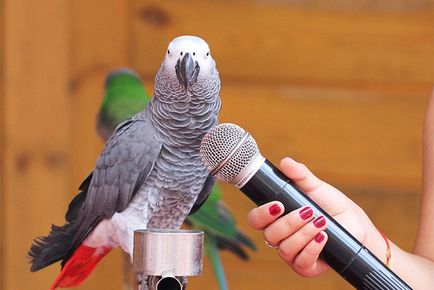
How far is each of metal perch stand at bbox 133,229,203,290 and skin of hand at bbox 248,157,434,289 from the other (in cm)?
11

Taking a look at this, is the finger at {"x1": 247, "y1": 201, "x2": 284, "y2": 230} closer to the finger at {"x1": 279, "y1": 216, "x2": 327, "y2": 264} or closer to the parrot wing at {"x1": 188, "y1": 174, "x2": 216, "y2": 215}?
the finger at {"x1": 279, "y1": 216, "x2": 327, "y2": 264}

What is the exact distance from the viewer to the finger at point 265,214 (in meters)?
0.66

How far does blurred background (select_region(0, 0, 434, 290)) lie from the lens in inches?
64.9

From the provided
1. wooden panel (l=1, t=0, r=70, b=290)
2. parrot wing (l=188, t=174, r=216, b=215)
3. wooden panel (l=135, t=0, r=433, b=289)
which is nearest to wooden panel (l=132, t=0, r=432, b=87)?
wooden panel (l=135, t=0, r=433, b=289)

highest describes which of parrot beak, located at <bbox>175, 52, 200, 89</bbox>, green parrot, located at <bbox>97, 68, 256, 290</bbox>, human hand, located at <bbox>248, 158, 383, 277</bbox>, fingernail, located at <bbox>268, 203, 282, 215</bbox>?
parrot beak, located at <bbox>175, 52, 200, 89</bbox>

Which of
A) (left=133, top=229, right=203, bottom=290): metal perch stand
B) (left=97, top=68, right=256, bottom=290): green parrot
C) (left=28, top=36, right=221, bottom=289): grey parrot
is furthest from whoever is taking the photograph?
(left=97, top=68, right=256, bottom=290): green parrot

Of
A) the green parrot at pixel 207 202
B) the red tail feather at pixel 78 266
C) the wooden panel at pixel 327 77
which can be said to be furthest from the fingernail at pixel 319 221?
the wooden panel at pixel 327 77

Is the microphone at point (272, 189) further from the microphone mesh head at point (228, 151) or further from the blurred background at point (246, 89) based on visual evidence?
the blurred background at point (246, 89)

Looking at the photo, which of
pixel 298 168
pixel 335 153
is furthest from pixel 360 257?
pixel 335 153

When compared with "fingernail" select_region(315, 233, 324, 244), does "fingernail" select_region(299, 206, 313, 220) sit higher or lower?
higher

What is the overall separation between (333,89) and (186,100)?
976 mm

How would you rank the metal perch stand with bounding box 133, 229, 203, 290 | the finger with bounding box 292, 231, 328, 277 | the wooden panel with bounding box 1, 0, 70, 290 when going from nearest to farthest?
the metal perch stand with bounding box 133, 229, 203, 290, the finger with bounding box 292, 231, 328, 277, the wooden panel with bounding box 1, 0, 70, 290

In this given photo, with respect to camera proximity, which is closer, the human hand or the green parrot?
the human hand

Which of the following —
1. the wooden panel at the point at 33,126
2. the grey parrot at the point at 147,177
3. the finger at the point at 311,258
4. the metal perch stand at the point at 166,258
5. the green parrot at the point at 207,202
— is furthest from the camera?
the wooden panel at the point at 33,126
